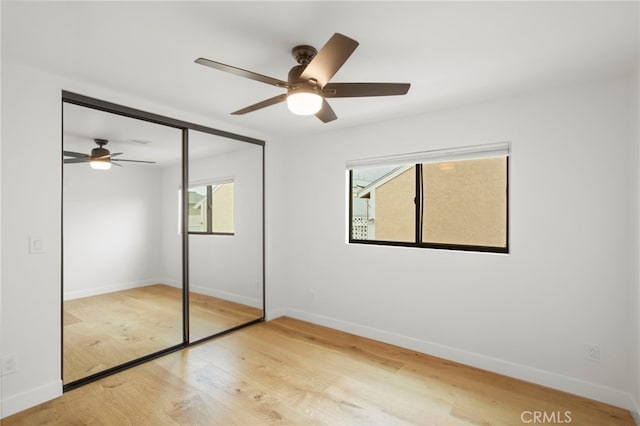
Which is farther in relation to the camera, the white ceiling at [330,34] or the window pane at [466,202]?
the window pane at [466,202]

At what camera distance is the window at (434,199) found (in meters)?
2.92

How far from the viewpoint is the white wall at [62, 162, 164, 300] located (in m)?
2.51

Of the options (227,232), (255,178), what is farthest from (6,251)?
(255,178)

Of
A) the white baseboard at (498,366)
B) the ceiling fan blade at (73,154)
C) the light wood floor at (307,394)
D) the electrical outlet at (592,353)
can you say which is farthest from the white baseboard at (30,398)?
the electrical outlet at (592,353)

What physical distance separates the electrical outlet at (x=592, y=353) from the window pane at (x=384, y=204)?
1599 mm

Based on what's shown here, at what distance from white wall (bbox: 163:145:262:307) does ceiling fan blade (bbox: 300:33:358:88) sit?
199cm

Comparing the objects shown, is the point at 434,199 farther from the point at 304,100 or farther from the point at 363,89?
the point at 304,100

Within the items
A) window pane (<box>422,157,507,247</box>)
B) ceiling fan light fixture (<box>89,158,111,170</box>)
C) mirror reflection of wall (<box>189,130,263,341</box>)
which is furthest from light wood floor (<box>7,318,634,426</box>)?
ceiling fan light fixture (<box>89,158,111,170</box>)

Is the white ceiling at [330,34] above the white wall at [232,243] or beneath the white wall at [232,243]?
above

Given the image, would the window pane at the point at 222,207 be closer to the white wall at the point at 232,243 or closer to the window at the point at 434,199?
the white wall at the point at 232,243

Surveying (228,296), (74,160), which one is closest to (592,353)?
(228,296)

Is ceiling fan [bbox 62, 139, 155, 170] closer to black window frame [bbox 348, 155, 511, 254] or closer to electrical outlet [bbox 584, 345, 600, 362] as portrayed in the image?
black window frame [bbox 348, 155, 511, 254]

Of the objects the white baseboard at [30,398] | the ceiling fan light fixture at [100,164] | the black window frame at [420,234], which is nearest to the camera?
the white baseboard at [30,398]

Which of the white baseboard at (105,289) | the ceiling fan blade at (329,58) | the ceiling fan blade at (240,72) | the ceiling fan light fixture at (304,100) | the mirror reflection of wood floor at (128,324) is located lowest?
the mirror reflection of wood floor at (128,324)
